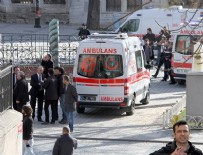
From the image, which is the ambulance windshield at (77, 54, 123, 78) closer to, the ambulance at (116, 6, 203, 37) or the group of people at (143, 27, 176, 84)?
the group of people at (143, 27, 176, 84)

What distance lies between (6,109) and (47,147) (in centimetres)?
724

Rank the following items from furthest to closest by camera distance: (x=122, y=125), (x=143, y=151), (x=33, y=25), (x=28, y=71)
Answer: (x=33, y=25)
(x=28, y=71)
(x=122, y=125)
(x=143, y=151)

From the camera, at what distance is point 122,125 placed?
828 inches

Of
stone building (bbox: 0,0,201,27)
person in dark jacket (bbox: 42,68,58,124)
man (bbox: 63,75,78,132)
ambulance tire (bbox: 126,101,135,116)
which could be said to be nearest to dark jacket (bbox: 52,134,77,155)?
man (bbox: 63,75,78,132)

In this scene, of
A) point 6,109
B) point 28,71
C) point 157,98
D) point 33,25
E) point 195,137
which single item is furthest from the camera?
point 33,25

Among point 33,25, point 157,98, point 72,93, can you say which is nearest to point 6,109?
point 72,93

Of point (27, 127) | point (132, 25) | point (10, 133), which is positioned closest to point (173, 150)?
point (10, 133)

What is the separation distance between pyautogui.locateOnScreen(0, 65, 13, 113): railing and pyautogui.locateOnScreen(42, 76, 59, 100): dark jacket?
9274mm

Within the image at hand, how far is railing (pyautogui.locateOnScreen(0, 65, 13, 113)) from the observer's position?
10594 mm

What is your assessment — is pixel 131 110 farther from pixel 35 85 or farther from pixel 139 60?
pixel 35 85

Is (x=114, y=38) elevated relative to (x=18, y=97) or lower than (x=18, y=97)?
elevated

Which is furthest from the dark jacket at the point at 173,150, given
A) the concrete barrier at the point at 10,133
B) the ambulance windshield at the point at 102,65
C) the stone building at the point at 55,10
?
the stone building at the point at 55,10

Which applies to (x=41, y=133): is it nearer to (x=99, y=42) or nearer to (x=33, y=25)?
(x=99, y=42)

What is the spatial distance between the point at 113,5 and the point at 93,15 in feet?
14.5
